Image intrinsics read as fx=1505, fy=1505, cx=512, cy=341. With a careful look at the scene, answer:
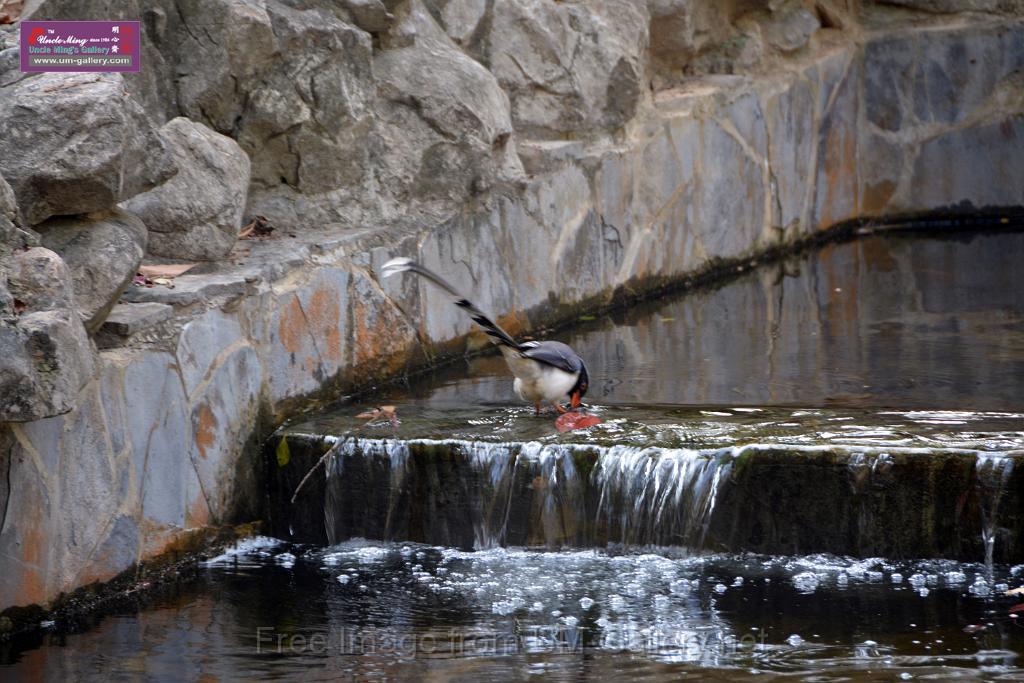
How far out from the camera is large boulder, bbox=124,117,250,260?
6484 millimetres

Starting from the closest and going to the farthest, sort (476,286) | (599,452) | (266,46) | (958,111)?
(599,452) < (266,46) < (476,286) < (958,111)

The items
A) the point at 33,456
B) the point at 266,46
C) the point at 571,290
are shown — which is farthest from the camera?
the point at 571,290

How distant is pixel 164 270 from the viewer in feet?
20.9

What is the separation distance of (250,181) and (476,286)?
141cm

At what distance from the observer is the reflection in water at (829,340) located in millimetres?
6848

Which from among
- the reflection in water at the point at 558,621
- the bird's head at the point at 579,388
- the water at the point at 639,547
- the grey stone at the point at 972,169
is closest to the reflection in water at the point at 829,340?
the water at the point at 639,547

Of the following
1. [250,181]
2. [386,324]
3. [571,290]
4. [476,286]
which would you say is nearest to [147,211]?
[250,181]

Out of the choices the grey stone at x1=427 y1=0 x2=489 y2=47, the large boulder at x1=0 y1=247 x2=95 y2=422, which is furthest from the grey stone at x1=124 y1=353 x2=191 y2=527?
the grey stone at x1=427 y1=0 x2=489 y2=47

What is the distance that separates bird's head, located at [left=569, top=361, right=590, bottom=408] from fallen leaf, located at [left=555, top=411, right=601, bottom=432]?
9cm

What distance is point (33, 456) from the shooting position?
17.1ft

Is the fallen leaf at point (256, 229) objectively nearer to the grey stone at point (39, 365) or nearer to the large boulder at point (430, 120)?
the large boulder at point (430, 120)

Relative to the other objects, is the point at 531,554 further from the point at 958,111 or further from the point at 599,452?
the point at 958,111

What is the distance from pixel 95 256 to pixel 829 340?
162 inches

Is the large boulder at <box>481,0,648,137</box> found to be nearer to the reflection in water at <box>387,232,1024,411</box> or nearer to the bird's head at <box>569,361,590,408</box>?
the reflection in water at <box>387,232,1024,411</box>
